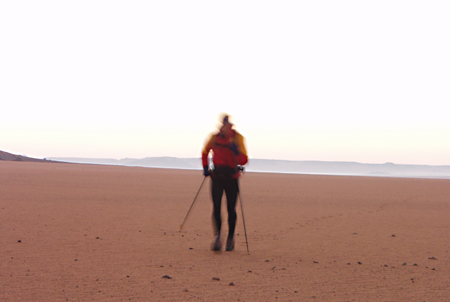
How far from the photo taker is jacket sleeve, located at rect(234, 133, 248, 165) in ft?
23.3

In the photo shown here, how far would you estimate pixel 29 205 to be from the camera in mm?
12039

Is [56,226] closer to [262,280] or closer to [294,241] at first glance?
[294,241]

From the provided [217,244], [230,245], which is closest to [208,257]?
[217,244]

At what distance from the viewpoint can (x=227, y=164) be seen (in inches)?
279

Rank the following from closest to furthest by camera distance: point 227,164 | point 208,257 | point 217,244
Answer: point 208,257 < point 217,244 < point 227,164

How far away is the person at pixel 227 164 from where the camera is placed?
23.2 feet

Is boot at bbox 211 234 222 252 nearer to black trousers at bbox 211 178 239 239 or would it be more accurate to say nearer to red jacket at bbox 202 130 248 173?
black trousers at bbox 211 178 239 239

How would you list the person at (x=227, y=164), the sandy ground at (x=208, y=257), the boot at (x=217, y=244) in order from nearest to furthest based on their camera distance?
the sandy ground at (x=208, y=257) → the boot at (x=217, y=244) → the person at (x=227, y=164)

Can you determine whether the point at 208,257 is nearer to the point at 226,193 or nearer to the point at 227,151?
the point at 226,193

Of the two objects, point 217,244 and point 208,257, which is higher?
point 217,244

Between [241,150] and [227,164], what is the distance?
30cm

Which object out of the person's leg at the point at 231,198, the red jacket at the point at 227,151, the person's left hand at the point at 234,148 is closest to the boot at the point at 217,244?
the person's leg at the point at 231,198

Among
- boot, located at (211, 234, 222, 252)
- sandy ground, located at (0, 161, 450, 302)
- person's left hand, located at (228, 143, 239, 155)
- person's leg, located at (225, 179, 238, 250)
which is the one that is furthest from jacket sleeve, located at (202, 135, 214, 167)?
sandy ground, located at (0, 161, 450, 302)

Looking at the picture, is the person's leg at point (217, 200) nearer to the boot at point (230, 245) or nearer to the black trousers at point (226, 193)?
the black trousers at point (226, 193)
